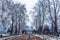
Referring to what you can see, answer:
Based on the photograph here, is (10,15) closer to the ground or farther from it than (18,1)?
closer to the ground

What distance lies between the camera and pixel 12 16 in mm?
4465

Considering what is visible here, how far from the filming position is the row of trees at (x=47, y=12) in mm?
4455

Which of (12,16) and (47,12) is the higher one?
(47,12)

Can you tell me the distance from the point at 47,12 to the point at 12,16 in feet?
3.98

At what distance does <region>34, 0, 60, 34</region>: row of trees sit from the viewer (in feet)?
14.6

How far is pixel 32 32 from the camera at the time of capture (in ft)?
14.3

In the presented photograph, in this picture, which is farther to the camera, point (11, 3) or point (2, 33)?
point (11, 3)

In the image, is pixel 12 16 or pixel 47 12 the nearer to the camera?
pixel 12 16

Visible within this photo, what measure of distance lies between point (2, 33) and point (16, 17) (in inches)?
27.7

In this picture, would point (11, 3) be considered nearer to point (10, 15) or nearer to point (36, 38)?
point (10, 15)

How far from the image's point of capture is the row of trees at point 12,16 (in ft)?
14.4

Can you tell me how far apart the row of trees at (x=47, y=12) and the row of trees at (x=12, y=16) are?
494 mm

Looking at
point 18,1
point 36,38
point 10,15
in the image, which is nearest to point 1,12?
point 10,15

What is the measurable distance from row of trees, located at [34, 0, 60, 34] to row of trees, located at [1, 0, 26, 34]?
0.49 metres
